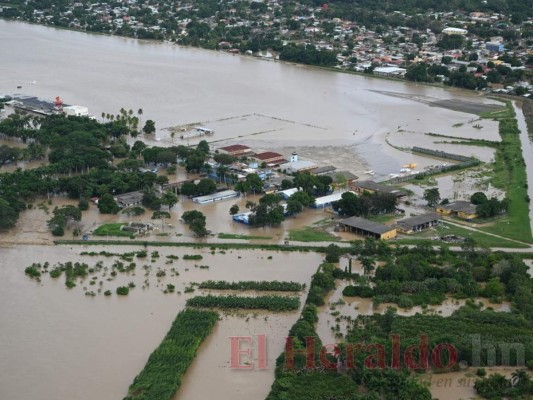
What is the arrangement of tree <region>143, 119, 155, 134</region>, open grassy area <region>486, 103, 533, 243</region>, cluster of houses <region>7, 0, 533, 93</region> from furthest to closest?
cluster of houses <region>7, 0, 533, 93</region> < tree <region>143, 119, 155, 134</region> < open grassy area <region>486, 103, 533, 243</region>

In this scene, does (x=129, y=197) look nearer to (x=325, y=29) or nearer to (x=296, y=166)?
(x=296, y=166)

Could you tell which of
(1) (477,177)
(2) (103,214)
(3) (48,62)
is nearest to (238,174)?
(2) (103,214)

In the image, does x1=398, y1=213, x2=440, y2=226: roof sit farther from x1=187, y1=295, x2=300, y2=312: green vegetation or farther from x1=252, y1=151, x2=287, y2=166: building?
x1=252, y1=151, x2=287, y2=166: building

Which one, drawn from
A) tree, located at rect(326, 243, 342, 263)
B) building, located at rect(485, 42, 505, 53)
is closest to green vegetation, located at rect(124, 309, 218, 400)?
tree, located at rect(326, 243, 342, 263)

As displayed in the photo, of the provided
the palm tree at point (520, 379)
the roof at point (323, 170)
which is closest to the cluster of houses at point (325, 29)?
the roof at point (323, 170)

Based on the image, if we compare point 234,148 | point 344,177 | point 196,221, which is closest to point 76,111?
point 234,148

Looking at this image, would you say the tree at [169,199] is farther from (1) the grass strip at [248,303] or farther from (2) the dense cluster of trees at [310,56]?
(2) the dense cluster of trees at [310,56]
